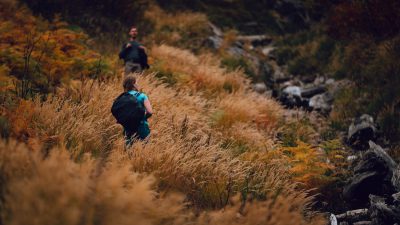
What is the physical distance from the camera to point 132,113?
4.56m

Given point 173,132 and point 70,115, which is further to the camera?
point 173,132

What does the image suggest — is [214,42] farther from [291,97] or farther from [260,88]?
[291,97]

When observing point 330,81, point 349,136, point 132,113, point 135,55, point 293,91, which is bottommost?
point 293,91

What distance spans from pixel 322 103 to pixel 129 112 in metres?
6.75

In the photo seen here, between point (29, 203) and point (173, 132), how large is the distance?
3241mm

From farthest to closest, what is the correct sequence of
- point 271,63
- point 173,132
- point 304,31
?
point 304,31
point 271,63
point 173,132

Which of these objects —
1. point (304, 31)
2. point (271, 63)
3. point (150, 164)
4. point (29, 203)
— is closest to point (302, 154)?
point (150, 164)

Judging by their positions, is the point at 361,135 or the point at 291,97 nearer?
the point at 361,135

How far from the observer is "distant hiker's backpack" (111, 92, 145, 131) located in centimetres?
456

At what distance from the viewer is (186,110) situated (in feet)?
21.4

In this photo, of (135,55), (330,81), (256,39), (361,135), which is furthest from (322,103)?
(256,39)

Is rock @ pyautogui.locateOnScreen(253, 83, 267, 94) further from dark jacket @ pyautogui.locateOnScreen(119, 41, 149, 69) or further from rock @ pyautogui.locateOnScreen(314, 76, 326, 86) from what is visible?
dark jacket @ pyautogui.locateOnScreen(119, 41, 149, 69)

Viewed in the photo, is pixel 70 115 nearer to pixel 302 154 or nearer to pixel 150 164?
pixel 150 164

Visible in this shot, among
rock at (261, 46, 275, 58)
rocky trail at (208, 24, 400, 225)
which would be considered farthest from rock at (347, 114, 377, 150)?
rock at (261, 46, 275, 58)
